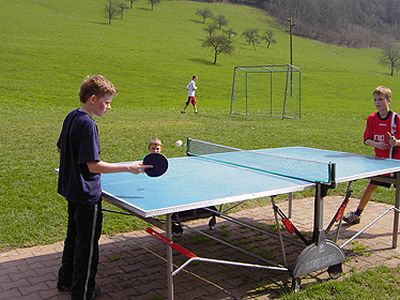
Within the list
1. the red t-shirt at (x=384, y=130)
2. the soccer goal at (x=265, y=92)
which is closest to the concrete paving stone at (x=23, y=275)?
the red t-shirt at (x=384, y=130)

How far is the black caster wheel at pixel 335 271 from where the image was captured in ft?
14.4

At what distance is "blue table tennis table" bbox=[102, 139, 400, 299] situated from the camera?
3426 mm

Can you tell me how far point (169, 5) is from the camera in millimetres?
102500

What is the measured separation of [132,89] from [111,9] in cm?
4612

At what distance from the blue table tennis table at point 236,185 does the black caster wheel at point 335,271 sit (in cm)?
4

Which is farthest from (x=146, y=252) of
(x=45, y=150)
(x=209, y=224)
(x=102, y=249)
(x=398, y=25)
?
(x=398, y=25)

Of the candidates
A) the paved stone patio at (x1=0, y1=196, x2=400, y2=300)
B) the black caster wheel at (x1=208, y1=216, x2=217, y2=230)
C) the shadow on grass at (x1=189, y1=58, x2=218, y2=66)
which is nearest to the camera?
the paved stone patio at (x1=0, y1=196, x2=400, y2=300)

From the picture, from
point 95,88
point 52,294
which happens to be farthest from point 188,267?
point 95,88

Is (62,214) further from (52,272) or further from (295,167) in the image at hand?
(295,167)

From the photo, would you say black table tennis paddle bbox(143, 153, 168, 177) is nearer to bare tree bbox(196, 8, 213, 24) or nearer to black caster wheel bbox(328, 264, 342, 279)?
black caster wheel bbox(328, 264, 342, 279)

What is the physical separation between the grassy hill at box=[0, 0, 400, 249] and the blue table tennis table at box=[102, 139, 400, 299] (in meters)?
1.64

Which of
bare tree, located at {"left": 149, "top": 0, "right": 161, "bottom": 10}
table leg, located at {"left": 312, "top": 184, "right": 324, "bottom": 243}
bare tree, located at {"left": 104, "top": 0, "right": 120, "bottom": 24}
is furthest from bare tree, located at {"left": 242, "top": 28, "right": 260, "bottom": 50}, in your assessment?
table leg, located at {"left": 312, "top": 184, "right": 324, "bottom": 243}

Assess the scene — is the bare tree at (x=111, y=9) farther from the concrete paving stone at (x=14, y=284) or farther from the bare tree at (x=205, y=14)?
the concrete paving stone at (x=14, y=284)

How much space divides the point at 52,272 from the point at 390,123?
414cm
